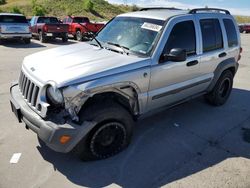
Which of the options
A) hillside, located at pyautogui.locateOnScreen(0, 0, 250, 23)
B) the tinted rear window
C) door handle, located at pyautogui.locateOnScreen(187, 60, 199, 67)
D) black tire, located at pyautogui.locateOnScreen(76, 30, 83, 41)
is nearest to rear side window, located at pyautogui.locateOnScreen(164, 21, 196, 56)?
door handle, located at pyautogui.locateOnScreen(187, 60, 199, 67)

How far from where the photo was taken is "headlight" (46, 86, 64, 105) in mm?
3469

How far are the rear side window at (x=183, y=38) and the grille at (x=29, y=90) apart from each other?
1.99 metres

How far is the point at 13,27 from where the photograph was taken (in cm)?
1549

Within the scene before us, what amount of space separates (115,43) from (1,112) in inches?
106

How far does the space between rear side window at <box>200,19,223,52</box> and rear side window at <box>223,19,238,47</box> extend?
33 cm

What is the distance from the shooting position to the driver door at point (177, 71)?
439 centimetres

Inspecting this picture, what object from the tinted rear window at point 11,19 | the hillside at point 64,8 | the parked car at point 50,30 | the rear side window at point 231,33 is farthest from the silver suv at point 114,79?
the hillside at point 64,8

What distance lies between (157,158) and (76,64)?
1.77m

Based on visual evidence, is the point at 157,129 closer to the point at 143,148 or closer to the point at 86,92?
the point at 143,148

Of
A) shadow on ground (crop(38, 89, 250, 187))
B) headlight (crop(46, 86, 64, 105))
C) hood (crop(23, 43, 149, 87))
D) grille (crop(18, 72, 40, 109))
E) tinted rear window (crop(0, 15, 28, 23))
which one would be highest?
hood (crop(23, 43, 149, 87))

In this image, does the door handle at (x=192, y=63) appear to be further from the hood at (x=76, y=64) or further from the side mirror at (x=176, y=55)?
the hood at (x=76, y=64)

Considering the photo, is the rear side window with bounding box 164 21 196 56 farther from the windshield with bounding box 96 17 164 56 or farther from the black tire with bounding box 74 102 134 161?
the black tire with bounding box 74 102 134 161

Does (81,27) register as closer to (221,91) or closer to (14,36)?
(14,36)

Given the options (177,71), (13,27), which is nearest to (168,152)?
(177,71)
